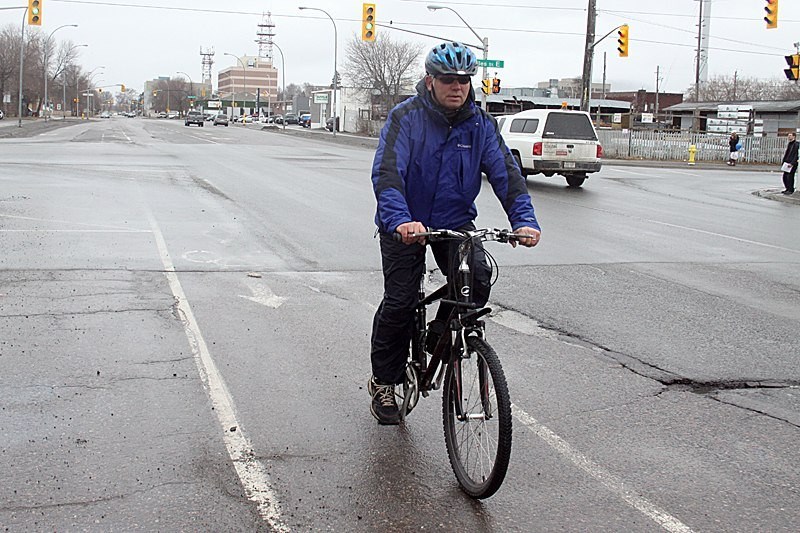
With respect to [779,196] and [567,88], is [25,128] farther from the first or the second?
[567,88]

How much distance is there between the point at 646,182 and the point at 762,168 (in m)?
15.5

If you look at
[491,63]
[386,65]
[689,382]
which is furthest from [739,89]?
[689,382]

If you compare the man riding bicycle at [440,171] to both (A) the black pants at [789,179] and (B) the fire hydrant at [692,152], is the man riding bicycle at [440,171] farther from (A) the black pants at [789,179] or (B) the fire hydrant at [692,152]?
(B) the fire hydrant at [692,152]

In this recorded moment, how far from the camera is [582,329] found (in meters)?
7.35

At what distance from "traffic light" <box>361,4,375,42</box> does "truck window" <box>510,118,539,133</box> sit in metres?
14.5

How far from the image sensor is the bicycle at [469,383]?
3.84m

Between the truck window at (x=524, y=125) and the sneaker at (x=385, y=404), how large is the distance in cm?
1865

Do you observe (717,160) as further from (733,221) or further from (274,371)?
(274,371)

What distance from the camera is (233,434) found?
4738mm

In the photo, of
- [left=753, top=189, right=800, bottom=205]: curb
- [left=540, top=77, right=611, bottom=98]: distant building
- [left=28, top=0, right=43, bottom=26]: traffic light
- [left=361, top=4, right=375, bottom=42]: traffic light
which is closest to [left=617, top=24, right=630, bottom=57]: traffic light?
[left=361, top=4, right=375, bottom=42]: traffic light

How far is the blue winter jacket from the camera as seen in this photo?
4.25 m

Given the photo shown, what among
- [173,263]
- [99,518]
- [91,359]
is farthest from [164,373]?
[173,263]

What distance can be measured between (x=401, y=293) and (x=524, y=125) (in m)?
19.5

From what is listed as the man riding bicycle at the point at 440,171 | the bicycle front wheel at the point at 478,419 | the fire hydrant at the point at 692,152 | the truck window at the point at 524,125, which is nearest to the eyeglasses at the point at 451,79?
the man riding bicycle at the point at 440,171
